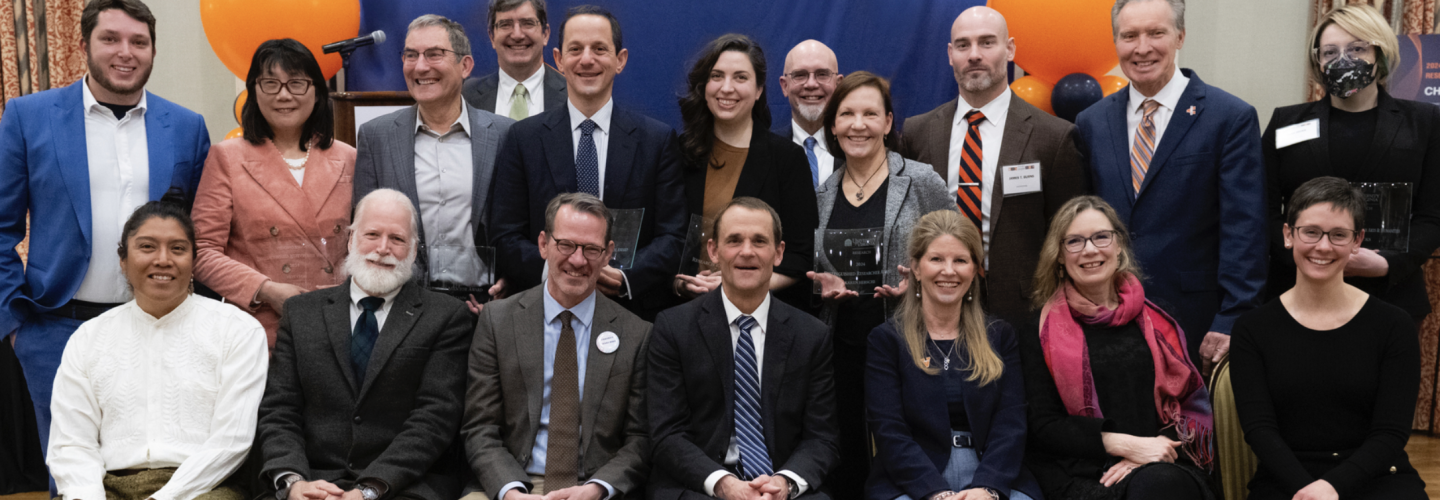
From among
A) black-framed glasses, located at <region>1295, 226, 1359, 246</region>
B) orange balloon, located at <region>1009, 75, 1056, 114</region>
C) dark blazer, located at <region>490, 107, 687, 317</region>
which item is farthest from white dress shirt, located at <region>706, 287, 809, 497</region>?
orange balloon, located at <region>1009, 75, 1056, 114</region>

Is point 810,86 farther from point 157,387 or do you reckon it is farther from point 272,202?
point 157,387

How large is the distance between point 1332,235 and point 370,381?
286cm

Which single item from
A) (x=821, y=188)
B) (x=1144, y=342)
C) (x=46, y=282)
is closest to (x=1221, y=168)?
(x=1144, y=342)

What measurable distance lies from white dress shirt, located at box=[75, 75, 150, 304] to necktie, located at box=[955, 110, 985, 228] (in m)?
2.90

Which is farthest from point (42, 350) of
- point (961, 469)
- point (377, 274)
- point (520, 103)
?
point (961, 469)

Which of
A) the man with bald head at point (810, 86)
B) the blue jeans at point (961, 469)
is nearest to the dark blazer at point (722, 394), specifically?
the blue jeans at point (961, 469)

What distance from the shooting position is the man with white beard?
2.82 metres

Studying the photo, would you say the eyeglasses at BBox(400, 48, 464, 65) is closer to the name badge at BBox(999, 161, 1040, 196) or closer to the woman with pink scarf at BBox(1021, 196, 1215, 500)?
the name badge at BBox(999, 161, 1040, 196)

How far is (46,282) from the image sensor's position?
10.6 ft

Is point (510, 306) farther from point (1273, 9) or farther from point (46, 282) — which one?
point (1273, 9)

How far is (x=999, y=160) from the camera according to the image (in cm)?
353

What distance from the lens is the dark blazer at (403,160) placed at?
3355 mm

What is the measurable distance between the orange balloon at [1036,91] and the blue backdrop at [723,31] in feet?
1.86

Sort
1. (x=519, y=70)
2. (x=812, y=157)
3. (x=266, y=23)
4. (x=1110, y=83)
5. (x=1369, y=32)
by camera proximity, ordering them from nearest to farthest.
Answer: (x=1369, y=32)
(x=812, y=157)
(x=519, y=70)
(x=266, y=23)
(x=1110, y=83)
